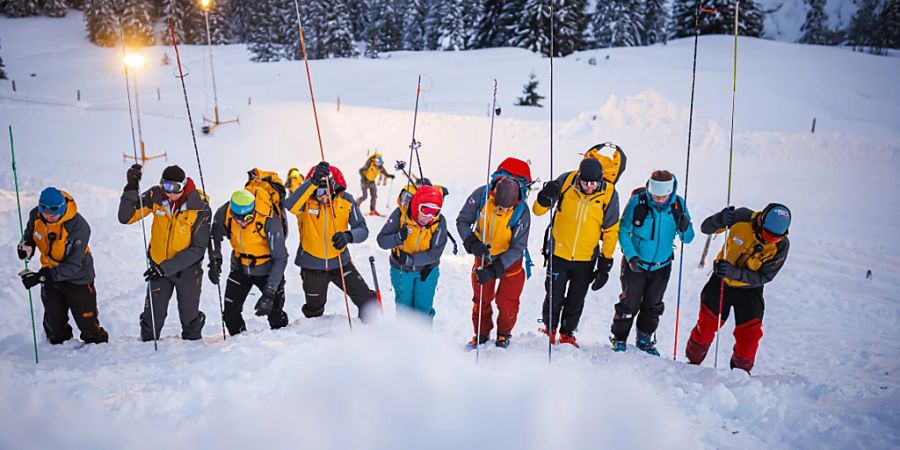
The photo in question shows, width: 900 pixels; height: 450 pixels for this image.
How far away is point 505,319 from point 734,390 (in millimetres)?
2115

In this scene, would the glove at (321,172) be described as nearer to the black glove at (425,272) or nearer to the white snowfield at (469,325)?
the black glove at (425,272)

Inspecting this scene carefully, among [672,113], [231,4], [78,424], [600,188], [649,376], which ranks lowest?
[649,376]

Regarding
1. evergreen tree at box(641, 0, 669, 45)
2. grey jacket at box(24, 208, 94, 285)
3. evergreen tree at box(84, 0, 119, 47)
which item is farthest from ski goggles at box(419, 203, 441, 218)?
evergreen tree at box(84, 0, 119, 47)

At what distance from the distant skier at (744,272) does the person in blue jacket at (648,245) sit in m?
0.42

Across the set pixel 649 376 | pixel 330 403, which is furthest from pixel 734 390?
pixel 330 403

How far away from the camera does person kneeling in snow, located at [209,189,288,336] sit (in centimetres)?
525

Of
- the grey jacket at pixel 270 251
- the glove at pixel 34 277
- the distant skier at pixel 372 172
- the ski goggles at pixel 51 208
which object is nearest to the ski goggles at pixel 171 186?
the grey jacket at pixel 270 251

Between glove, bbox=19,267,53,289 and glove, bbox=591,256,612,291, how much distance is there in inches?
218

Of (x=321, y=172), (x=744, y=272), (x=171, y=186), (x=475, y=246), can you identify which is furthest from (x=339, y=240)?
(x=744, y=272)

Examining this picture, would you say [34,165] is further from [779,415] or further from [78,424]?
[779,415]

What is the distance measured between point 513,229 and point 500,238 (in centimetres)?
16

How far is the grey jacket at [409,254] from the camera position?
16.6 feet

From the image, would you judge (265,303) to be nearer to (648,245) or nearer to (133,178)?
(133,178)

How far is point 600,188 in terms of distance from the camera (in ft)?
16.9
